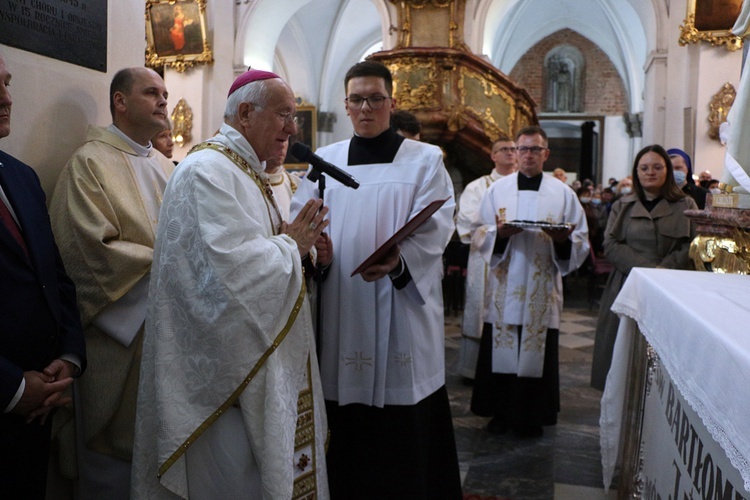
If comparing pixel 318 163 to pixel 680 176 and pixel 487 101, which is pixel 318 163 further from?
pixel 487 101

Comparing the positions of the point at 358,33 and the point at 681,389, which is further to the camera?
the point at 358,33

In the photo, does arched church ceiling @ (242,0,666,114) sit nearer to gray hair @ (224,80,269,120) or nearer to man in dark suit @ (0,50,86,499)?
gray hair @ (224,80,269,120)

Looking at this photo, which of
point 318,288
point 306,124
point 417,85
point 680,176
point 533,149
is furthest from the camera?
point 306,124

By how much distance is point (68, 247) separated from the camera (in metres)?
2.39

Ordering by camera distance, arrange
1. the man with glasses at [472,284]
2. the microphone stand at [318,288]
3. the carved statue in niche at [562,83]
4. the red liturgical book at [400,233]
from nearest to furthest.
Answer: the red liturgical book at [400,233] → the microphone stand at [318,288] → the man with glasses at [472,284] → the carved statue in niche at [562,83]

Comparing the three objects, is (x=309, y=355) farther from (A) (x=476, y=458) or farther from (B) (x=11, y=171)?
(A) (x=476, y=458)

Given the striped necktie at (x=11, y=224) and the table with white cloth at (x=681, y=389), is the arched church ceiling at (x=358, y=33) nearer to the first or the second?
the table with white cloth at (x=681, y=389)

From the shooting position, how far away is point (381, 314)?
244 cm

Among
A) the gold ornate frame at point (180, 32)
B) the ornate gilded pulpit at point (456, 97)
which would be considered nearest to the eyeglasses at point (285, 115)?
the ornate gilded pulpit at point (456, 97)

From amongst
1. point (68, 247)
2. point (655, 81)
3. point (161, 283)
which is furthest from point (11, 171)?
point (655, 81)

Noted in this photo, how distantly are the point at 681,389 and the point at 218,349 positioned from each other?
1.25 meters

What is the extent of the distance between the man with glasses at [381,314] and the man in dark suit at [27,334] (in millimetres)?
901

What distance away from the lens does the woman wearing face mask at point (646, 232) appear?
369cm

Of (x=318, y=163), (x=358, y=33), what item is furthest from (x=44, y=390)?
(x=358, y=33)
